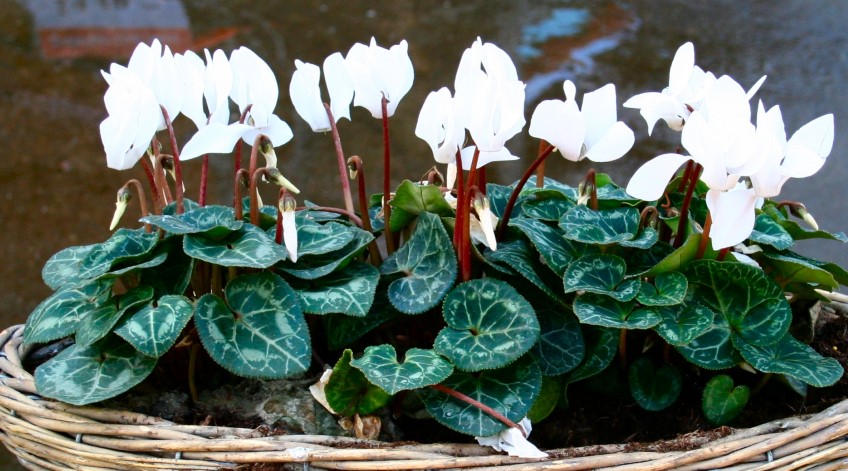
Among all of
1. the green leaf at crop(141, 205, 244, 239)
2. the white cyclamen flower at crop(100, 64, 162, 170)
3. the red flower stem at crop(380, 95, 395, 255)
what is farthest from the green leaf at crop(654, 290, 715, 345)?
the white cyclamen flower at crop(100, 64, 162, 170)

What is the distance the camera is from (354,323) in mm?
1007

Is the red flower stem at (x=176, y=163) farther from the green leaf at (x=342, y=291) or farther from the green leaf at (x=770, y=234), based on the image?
the green leaf at (x=770, y=234)

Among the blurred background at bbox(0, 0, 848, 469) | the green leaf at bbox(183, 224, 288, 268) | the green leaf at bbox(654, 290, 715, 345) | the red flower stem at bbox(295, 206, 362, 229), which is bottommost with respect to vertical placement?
the blurred background at bbox(0, 0, 848, 469)

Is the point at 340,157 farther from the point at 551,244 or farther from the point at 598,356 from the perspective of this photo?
the point at 598,356

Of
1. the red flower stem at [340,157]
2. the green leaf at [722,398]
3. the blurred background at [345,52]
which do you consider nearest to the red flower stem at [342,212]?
the red flower stem at [340,157]

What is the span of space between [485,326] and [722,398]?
0.93 ft

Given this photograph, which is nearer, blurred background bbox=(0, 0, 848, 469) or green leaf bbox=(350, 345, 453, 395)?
green leaf bbox=(350, 345, 453, 395)

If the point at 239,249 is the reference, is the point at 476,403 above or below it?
below

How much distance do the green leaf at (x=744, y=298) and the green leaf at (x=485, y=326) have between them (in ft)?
0.71

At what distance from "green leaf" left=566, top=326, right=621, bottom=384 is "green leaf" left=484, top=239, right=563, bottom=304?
71 mm

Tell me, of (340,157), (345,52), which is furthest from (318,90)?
(345,52)

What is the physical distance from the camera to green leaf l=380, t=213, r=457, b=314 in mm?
951

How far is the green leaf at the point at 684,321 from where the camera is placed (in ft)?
2.96

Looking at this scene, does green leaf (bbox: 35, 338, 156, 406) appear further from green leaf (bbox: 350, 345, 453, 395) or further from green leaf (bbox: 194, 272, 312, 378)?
green leaf (bbox: 350, 345, 453, 395)
